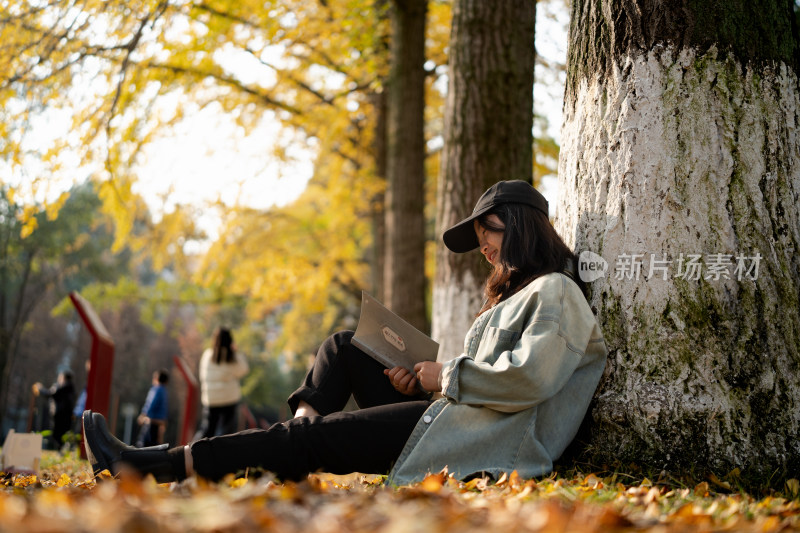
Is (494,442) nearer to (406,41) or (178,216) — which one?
(406,41)

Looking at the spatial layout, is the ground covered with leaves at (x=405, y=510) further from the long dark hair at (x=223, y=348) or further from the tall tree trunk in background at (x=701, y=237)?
the long dark hair at (x=223, y=348)

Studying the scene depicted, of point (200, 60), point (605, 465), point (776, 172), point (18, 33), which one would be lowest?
point (605, 465)

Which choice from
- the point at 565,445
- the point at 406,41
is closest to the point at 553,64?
the point at 406,41

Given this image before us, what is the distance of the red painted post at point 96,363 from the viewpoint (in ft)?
26.4

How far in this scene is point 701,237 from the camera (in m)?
3.09

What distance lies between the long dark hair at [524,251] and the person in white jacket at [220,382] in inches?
275

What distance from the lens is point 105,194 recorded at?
7941mm

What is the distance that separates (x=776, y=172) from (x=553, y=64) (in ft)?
21.3

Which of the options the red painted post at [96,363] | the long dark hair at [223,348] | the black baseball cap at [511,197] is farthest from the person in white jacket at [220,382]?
the black baseball cap at [511,197]

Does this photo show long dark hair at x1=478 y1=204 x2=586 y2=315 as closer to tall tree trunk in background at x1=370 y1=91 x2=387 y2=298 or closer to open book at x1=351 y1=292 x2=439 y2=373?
open book at x1=351 y1=292 x2=439 y2=373

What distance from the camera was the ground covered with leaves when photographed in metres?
1.52

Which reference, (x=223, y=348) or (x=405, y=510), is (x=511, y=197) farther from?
(x=223, y=348)

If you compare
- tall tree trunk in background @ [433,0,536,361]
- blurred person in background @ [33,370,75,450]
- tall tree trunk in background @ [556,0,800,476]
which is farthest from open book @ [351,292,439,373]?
blurred person in background @ [33,370,75,450]

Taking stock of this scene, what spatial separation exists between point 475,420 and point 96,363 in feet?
21.0
